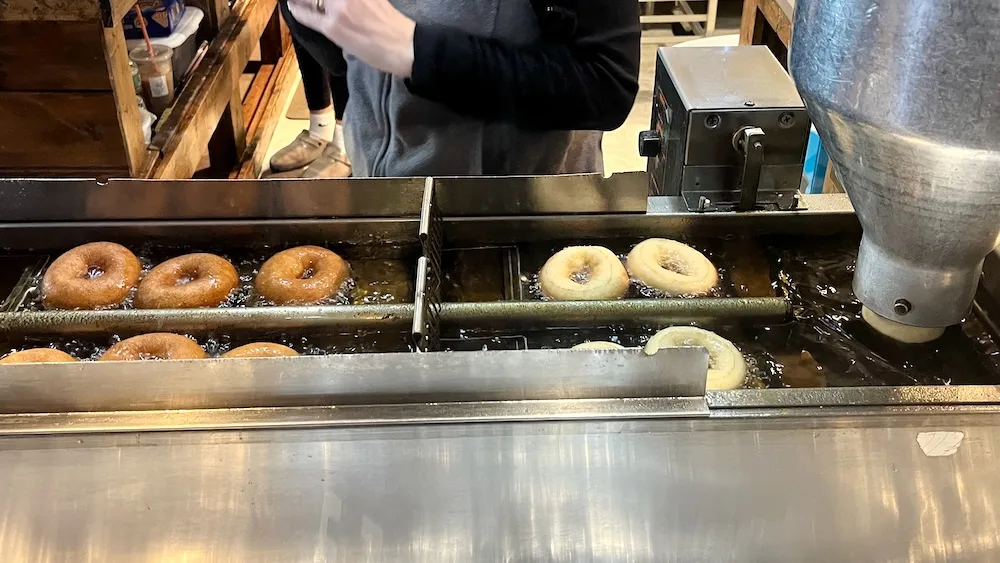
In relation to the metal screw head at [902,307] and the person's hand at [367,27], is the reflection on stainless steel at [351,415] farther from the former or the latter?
the person's hand at [367,27]

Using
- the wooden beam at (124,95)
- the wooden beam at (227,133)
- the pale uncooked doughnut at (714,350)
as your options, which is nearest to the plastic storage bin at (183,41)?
the wooden beam at (227,133)

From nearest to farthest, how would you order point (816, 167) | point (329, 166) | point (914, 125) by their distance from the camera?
point (914, 125) → point (816, 167) → point (329, 166)

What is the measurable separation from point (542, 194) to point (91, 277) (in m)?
0.81

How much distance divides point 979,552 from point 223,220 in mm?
1272

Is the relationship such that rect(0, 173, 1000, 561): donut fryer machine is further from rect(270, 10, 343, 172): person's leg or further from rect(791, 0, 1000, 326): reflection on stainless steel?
rect(270, 10, 343, 172): person's leg

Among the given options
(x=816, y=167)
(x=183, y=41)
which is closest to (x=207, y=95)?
(x=183, y=41)

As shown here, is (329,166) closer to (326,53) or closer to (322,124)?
(322,124)

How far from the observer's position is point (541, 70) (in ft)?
4.90

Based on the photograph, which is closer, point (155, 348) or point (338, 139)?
point (155, 348)

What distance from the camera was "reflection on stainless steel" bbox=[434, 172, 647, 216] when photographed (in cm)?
142

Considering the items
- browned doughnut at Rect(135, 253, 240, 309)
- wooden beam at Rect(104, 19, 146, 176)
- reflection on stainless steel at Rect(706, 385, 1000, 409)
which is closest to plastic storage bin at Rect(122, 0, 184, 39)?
wooden beam at Rect(104, 19, 146, 176)

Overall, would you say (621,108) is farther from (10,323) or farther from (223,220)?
(10,323)

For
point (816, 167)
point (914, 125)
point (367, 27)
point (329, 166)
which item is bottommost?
point (329, 166)

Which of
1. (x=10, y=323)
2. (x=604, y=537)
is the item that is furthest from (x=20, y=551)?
(x=604, y=537)
